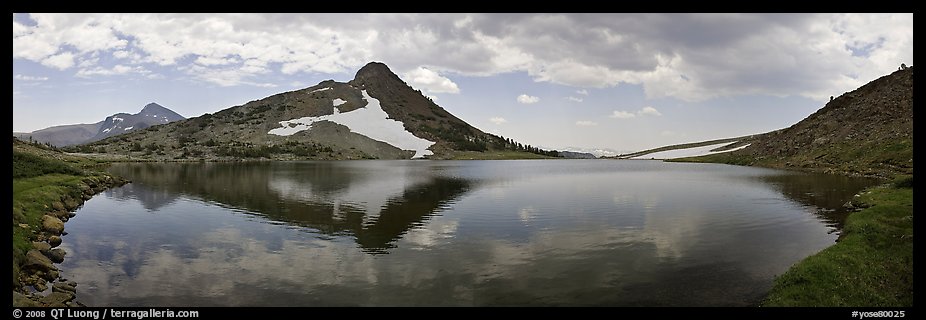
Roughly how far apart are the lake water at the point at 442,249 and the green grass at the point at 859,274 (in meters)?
1.43

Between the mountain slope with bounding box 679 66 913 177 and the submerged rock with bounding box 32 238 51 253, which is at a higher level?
the mountain slope with bounding box 679 66 913 177

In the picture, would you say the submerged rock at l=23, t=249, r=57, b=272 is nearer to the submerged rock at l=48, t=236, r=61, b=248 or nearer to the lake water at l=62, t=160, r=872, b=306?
the lake water at l=62, t=160, r=872, b=306

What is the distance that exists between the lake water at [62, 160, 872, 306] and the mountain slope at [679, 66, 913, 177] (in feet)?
134

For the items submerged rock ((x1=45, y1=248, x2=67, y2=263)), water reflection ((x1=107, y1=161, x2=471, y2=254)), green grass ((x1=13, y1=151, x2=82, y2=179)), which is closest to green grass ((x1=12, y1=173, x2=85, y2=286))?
green grass ((x1=13, y1=151, x2=82, y2=179))

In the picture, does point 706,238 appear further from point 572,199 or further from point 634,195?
point 634,195

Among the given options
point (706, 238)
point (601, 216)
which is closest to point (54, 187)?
point (601, 216)

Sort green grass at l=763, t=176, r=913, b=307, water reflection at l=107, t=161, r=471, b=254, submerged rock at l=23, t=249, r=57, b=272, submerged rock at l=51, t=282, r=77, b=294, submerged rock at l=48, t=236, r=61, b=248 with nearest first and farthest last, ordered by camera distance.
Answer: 1. green grass at l=763, t=176, r=913, b=307
2. submerged rock at l=51, t=282, r=77, b=294
3. submerged rock at l=23, t=249, r=57, b=272
4. submerged rock at l=48, t=236, r=61, b=248
5. water reflection at l=107, t=161, r=471, b=254

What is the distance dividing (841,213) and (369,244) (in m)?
40.0

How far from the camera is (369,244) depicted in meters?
29.8

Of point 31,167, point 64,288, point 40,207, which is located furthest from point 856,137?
point 31,167

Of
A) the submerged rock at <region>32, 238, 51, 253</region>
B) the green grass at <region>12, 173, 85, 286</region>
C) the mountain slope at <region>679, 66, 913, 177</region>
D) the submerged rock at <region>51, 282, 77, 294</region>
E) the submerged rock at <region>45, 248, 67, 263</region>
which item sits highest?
the mountain slope at <region>679, 66, 913, 177</region>

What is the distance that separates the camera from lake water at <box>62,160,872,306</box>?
20.2 m
